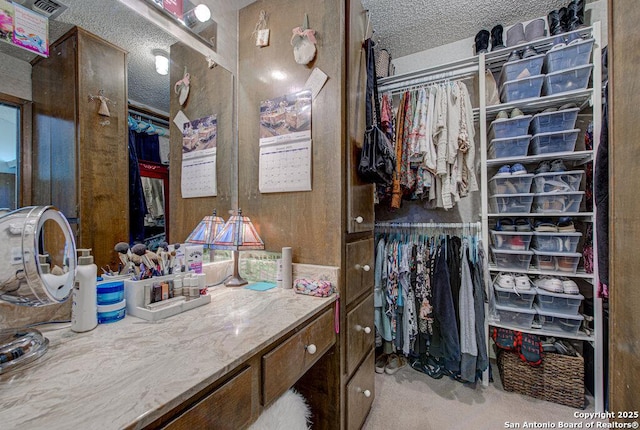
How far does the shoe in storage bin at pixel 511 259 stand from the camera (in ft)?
6.02

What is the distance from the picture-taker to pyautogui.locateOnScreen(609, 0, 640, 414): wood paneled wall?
680 millimetres

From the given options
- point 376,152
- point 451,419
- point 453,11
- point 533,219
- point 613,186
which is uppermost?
point 453,11

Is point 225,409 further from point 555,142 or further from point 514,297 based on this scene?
point 555,142

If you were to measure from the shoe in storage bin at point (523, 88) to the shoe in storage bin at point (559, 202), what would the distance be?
2.36ft

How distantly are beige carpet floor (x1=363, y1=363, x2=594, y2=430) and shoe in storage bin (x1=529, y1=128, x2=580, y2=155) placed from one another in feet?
5.55

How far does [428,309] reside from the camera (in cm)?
188

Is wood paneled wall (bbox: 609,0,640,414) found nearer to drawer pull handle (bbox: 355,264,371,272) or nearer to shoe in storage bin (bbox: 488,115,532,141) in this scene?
drawer pull handle (bbox: 355,264,371,272)

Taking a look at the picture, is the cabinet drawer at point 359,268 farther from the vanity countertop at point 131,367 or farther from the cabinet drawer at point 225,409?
the cabinet drawer at point 225,409

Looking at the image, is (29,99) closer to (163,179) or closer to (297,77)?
(163,179)

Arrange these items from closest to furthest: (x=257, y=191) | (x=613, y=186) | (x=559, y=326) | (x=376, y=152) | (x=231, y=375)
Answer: (x=231, y=375)
(x=613, y=186)
(x=376, y=152)
(x=257, y=191)
(x=559, y=326)

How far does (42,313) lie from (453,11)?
9.63 ft

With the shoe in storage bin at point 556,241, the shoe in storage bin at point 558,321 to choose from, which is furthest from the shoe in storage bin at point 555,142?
the shoe in storage bin at point 558,321

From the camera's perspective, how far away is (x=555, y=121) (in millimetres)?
1780

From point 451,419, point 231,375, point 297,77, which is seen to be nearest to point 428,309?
point 451,419
